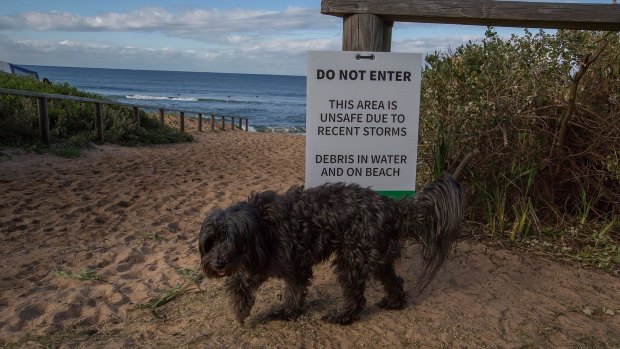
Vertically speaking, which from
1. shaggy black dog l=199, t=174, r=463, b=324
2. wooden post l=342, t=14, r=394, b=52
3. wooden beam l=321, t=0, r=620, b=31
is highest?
wooden beam l=321, t=0, r=620, b=31

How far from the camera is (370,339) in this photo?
369 centimetres

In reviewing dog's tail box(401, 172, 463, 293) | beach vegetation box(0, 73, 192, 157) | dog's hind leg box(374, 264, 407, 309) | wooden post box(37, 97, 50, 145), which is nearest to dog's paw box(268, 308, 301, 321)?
dog's hind leg box(374, 264, 407, 309)

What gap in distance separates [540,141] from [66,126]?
10.5 m

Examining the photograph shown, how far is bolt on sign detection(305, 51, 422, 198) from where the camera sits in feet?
14.8

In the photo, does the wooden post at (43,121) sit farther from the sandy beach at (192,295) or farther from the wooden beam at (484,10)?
the wooden beam at (484,10)

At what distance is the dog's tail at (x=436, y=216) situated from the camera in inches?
144

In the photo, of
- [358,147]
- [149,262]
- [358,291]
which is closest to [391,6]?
[358,147]

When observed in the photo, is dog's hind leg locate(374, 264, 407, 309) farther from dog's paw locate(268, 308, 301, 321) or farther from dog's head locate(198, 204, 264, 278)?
dog's head locate(198, 204, 264, 278)

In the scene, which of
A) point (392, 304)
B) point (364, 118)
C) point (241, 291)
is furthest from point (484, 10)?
point (241, 291)

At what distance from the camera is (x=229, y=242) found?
3.32 meters

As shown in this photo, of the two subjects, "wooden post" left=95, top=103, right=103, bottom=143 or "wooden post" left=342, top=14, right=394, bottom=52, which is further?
"wooden post" left=95, top=103, right=103, bottom=143

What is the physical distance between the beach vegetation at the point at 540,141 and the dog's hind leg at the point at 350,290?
8.05 ft

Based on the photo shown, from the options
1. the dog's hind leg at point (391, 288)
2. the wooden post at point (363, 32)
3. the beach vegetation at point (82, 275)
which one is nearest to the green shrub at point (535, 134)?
the wooden post at point (363, 32)

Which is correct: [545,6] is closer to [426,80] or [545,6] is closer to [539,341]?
[426,80]
